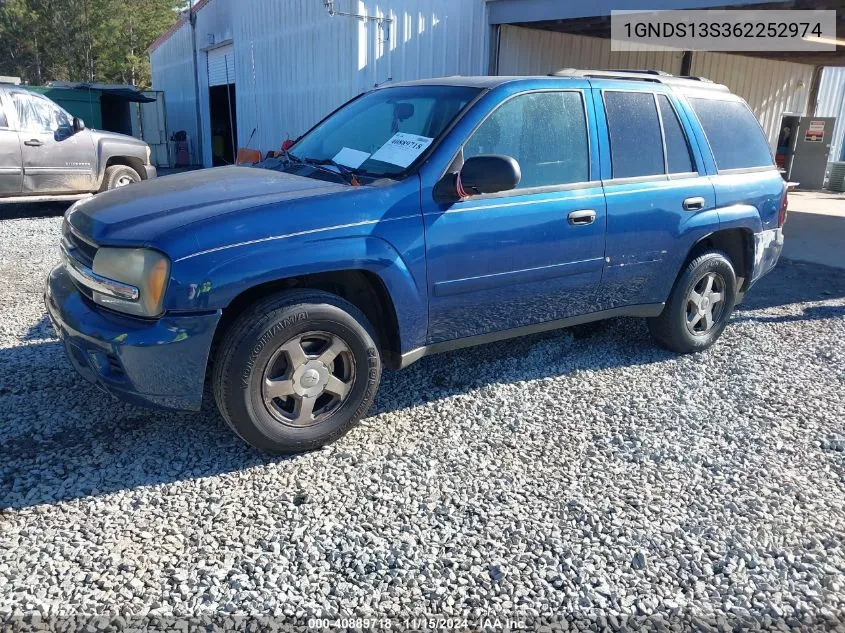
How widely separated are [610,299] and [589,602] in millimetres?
2229

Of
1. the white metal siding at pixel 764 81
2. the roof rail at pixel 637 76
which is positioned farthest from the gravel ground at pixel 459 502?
the white metal siding at pixel 764 81

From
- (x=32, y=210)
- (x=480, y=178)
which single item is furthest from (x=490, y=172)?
(x=32, y=210)

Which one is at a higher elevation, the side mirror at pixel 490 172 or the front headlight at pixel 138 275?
the side mirror at pixel 490 172

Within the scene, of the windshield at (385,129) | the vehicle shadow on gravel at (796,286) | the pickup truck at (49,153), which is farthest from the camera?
the pickup truck at (49,153)

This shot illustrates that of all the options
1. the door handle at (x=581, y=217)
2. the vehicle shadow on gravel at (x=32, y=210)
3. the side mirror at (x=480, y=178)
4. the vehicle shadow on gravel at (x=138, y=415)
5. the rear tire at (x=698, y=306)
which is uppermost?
the side mirror at (x=480, y=178)

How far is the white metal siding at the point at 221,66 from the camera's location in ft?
54.9

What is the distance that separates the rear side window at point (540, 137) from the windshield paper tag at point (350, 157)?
0.61 m

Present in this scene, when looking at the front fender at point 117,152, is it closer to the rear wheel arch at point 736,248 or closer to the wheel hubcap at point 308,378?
the wheel hubcap at point 308,378

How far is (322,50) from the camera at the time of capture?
11852 mm

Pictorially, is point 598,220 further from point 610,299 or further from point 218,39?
point 218,39

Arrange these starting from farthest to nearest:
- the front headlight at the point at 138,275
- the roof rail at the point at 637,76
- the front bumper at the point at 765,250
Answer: the front bumper at the point at 765,250
the roof rail at the point at 637,76
the front headlight at the point at 138,275

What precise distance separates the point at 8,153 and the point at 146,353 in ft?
26.7

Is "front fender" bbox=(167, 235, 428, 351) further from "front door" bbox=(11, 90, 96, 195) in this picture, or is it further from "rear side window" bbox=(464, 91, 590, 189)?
"front door" bbox=(11, 90, 96, 195)

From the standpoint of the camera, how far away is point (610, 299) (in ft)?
14.1
